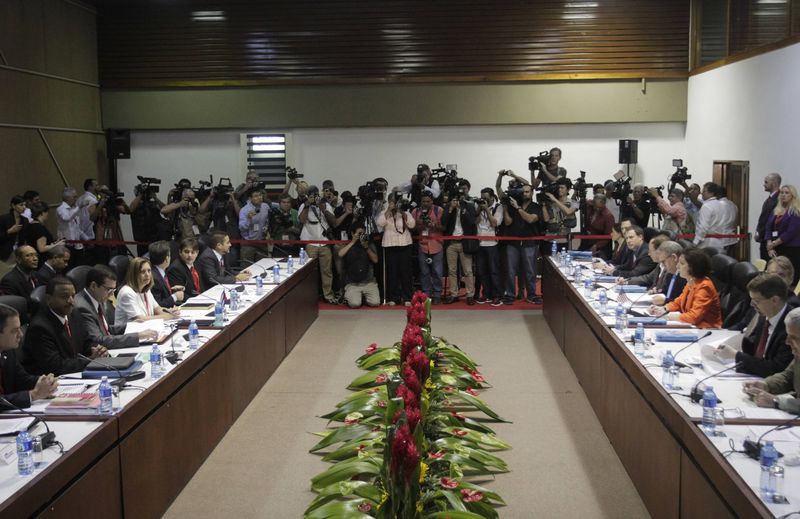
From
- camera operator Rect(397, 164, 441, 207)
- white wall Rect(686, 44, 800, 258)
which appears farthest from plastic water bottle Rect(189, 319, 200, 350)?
white wall Rect(686, 44, 800, 258)

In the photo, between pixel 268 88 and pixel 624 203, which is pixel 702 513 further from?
pixel 268 88

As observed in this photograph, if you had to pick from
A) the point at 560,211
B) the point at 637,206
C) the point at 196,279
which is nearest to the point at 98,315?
the point at 196,279

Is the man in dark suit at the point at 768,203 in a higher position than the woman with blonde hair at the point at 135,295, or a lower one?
higher

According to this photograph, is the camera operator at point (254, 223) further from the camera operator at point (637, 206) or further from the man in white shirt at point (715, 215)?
the man in white shirt at point (715, 215)

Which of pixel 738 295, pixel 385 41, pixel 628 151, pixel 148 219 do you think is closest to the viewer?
pixel 738 295

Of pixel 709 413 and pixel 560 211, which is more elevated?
pixel 560 211

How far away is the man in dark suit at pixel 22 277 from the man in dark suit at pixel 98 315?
1.48 metres

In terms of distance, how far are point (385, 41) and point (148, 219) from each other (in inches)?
175

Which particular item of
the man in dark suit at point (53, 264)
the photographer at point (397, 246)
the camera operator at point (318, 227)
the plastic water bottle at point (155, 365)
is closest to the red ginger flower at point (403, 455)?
the plastic water bottle at point (155, 365)

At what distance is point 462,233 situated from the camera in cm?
1021

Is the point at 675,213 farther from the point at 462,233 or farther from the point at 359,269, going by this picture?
the point at 359,269

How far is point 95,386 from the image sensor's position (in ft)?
14.5

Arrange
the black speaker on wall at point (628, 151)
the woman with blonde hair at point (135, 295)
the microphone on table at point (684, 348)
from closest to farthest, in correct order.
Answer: the microphone on table at point (684, 348)
the woman with blonde hair at point (135, 295)
the black speaker on wall at point (628, 151)

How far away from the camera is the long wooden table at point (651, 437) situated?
3.33 m
